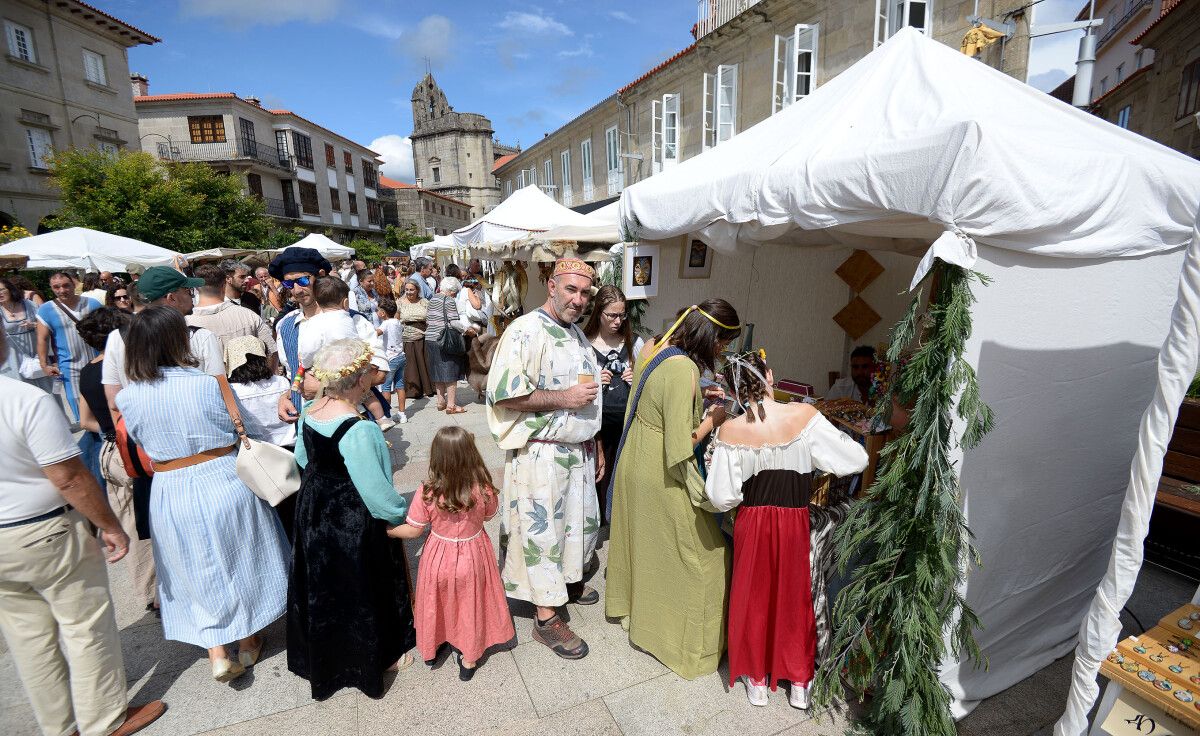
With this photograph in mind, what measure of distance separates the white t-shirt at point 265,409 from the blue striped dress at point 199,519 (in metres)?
0.93

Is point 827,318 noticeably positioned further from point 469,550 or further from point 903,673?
point 469,550

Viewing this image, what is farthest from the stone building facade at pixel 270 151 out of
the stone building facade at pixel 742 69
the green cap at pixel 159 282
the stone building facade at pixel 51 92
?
the green cap at pixel 159 282

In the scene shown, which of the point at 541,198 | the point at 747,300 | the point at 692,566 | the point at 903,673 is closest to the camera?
the point at 903,673

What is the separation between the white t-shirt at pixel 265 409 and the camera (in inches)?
130

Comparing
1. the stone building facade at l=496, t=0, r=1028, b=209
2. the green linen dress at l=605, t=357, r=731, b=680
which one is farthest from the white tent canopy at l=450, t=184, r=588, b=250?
the stone building facade at l=496, t=0, r=1028, b=209

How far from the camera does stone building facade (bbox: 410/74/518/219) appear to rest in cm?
5659

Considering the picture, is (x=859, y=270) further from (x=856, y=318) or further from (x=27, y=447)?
(x=27, y=447)

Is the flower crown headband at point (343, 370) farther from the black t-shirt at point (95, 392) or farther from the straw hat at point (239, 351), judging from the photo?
the black t-shirt at point (95, 392)

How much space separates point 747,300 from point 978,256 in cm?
277

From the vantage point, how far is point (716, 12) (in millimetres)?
13055

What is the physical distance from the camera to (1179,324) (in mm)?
1514

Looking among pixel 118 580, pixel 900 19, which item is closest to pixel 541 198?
pixel 118 580

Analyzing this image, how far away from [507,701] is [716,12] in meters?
15.4

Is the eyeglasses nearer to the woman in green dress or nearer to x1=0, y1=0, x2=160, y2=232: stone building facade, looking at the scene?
the woman in green dress
